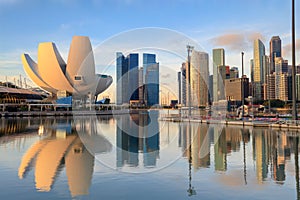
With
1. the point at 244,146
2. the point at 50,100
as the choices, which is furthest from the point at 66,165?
the point at 50,100

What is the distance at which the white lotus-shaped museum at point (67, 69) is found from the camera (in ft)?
162

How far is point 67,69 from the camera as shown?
50250 mm

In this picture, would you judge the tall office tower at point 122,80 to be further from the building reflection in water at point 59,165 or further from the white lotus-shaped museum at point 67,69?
the building reflection in water at point 59,165

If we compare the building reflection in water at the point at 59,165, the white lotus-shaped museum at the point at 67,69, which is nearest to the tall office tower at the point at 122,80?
the white lotus-shaped museum at the point at 67,69

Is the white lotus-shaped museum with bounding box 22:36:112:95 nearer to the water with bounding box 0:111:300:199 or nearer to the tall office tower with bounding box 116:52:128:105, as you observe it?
the tall office tower with bounding box 116:52:128:105

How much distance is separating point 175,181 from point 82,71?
4672 cm

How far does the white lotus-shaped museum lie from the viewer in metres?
49.3

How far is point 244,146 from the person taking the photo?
31.8 ft

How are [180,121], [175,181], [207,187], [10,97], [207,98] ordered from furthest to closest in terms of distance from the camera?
[10,97] < [207,98] < [180,121] < [175,181] < [207,187]

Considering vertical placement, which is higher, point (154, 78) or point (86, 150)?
point (154, 78)

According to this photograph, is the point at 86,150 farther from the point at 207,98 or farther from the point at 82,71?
the point at 82,71

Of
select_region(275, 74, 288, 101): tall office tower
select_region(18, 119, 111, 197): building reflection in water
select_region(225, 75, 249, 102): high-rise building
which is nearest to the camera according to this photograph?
select_region(18, 119, 111, 197): building reflection in water

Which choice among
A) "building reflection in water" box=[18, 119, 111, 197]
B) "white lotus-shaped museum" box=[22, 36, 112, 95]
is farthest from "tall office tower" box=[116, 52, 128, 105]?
"building reflection in water" box=[18, 119, 111, 197]

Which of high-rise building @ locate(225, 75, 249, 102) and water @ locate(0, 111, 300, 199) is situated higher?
high-rise building @ locate(225, 75, 249, 102)
